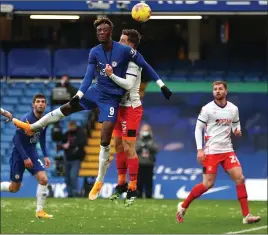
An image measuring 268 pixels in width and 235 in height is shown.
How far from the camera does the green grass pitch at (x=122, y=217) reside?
55.5 feet

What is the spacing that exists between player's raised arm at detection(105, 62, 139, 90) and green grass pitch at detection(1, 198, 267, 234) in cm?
387

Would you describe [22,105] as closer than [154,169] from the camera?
No

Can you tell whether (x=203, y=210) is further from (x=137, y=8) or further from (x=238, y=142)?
(x=137, y=8)

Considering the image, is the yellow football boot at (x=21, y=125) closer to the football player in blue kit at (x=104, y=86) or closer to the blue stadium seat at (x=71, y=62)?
the football player in blue kit at (x=104, y=86)

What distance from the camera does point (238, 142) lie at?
2738cm

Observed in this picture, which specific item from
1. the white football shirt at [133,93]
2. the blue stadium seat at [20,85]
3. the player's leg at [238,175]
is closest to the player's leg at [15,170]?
the player's leg at [238,175]

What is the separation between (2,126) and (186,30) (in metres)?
5.90

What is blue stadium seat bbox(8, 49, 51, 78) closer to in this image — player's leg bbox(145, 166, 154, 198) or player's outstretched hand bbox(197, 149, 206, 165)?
player's leg bbox(145, 166, 154, 198)

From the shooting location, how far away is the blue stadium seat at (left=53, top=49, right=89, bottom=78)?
1128 inches

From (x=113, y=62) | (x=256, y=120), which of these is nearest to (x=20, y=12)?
(x=256, y=120)

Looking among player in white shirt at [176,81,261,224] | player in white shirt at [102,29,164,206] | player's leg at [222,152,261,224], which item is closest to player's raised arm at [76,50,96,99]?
player in white shirt at [102,29,164,206]

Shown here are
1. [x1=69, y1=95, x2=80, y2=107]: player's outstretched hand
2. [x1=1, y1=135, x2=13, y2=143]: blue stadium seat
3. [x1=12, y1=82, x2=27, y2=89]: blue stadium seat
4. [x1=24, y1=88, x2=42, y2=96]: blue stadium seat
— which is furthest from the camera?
[x1=12, y1=82, x2=27, y2=89]: blue stadium seat

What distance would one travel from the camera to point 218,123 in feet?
55.7

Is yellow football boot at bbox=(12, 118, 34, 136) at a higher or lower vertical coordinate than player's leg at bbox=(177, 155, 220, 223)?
higher
